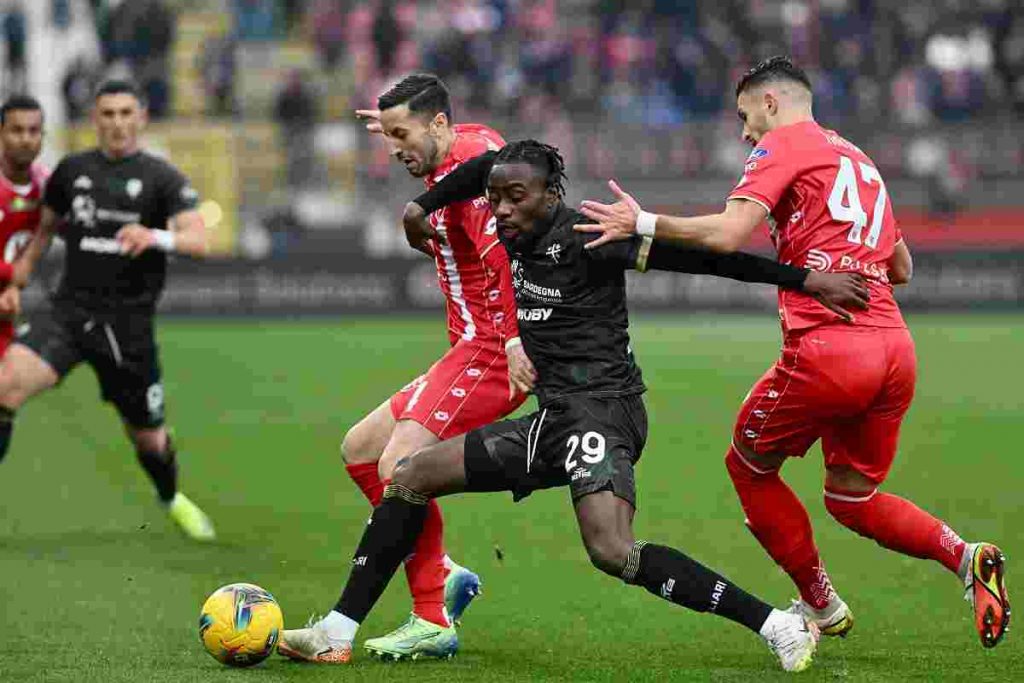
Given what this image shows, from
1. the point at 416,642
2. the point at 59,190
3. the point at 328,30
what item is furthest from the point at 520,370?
the point at 328,30

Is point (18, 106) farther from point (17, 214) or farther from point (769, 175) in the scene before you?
point (769, 175)

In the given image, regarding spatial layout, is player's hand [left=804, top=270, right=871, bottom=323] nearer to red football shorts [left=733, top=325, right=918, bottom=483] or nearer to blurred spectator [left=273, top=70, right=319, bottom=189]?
red football shorts [left=733, top=325, right=918, bottom=483]

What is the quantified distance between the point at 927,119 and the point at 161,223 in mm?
19195

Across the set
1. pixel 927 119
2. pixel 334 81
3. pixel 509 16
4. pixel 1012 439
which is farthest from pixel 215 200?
pixel 1012 439

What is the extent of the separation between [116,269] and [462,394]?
3694 millimetres

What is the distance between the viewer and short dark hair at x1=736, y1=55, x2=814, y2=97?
24.7ft

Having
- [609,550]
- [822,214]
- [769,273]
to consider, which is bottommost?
[609,550]

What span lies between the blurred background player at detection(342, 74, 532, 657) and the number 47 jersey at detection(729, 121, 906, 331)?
1.28 m

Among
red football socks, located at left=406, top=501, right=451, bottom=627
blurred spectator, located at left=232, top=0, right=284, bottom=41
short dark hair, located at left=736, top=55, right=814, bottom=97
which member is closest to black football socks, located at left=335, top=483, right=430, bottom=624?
red football socks, located at left=406, top=501, right=451, bottom=627

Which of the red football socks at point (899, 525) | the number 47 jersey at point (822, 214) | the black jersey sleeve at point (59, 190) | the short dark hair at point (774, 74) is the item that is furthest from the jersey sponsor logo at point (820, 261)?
the black jersey sleeve at point (59, 190)

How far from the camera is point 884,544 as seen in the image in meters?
7.66

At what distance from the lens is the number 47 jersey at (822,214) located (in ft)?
24.0

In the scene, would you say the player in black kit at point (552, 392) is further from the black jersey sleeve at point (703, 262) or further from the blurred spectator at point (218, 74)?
the blurred spectator at point (218, 74)

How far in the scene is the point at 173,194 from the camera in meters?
10.6
